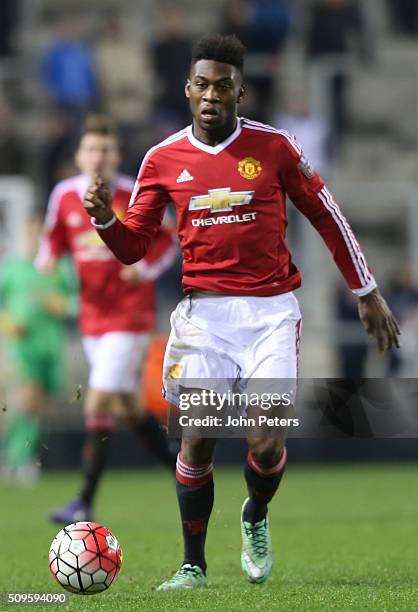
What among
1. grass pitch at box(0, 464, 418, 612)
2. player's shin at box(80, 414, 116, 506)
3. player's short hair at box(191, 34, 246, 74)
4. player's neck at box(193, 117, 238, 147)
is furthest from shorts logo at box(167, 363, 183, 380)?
player's shin at box(80, 414, 116, 506)

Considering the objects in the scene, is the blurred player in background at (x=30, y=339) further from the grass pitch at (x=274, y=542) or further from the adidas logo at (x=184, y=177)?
the adidas logo at (x=184, y=177)

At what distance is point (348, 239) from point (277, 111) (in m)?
12.1

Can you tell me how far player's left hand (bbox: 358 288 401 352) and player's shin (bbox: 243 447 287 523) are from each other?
67 centimetres

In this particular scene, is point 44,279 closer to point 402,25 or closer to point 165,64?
point 165,64

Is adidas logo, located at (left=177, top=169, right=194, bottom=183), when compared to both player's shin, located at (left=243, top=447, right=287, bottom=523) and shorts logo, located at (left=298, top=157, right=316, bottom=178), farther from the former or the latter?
player's shin, located at (left=243, top=447, right=287, bottom=523)

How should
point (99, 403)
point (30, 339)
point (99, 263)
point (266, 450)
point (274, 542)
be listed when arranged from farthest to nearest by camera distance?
1. point (30, 339)
2. point (99, 263)
3. point (99, 403)
4. point (274, 542)
5. point (266, 450)

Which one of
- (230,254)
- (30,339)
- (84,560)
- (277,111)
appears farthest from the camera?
(277,111)

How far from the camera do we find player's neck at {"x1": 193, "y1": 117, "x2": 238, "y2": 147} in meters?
6.61

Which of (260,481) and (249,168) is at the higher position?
(249,168)

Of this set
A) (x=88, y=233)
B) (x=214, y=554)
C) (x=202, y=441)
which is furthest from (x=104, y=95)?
(x=202, y=441)

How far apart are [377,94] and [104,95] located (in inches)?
163

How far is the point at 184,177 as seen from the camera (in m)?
6.59

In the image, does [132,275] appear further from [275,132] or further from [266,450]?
[266,450]

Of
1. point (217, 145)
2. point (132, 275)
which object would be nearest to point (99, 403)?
point (132, 275)
